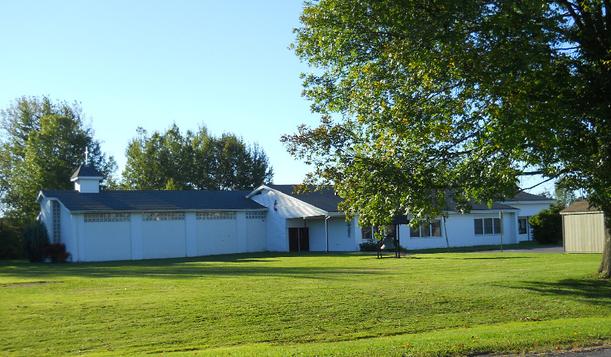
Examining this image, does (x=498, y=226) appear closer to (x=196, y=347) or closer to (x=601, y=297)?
(x=601, y=297)

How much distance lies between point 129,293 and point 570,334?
1216cm

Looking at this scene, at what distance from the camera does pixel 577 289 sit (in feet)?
66.7

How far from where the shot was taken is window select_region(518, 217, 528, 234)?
5990 centimetres

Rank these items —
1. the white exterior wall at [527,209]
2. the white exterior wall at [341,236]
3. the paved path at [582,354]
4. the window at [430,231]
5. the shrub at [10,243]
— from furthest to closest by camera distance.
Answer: the white exterior wall at [527,209] → the shrub at [10,243] → the window at [430,231] → the white exterior wall at [341,236] → the paved path at [582,354]

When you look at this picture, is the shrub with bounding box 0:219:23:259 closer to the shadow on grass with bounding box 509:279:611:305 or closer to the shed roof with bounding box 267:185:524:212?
the shed roof with bounding box 267:185:524:212

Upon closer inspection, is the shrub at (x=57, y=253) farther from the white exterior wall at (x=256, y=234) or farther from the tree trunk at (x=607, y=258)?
the tree trunk at (x=607, y=258)

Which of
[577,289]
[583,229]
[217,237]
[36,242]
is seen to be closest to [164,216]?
[217,237]

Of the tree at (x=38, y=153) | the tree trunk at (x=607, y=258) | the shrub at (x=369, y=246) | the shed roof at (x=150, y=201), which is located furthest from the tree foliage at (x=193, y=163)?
the tree trunk at (x=607, y=258)

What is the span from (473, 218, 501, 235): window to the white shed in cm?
1549

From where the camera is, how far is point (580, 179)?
1872 cm

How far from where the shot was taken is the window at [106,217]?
1834 inches

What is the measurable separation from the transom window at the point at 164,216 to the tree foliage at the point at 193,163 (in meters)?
30.0

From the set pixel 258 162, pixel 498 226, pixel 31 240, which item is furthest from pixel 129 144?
pixel 498 226

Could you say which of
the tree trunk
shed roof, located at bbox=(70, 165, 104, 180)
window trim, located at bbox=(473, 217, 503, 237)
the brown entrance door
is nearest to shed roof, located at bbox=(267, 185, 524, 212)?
window trim, located at bbox=(473, 217, 503, 237)
